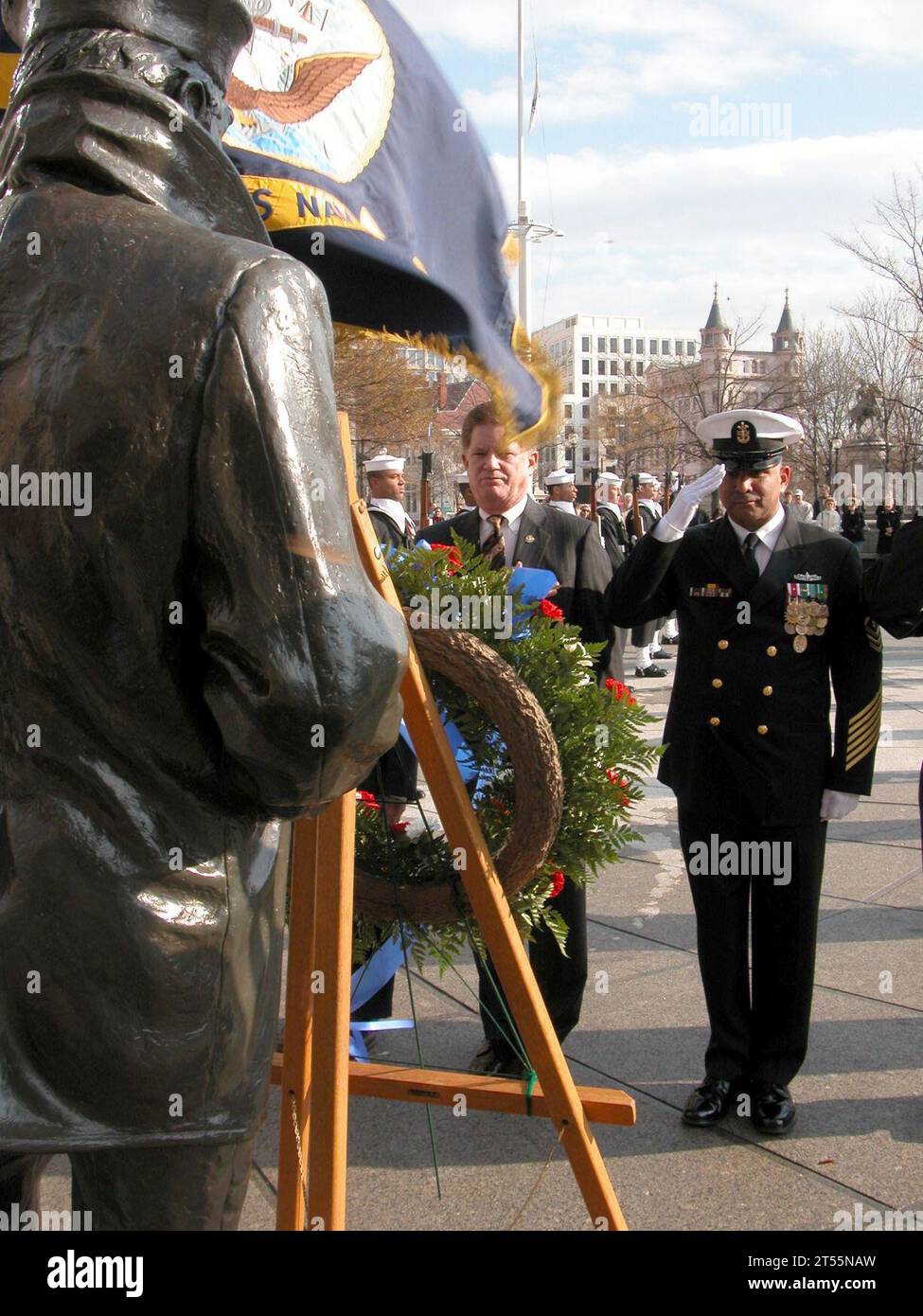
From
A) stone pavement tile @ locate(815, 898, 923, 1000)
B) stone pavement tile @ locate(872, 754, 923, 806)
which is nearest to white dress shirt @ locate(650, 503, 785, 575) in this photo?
stone pavement tile @ locate(815, 898, 923, 1000)

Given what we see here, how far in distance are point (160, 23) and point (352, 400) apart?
23501 millimetres

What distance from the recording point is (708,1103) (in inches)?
153

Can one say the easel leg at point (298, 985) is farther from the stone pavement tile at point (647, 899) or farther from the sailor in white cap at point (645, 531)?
the sailor in white cap at point (645, 531)

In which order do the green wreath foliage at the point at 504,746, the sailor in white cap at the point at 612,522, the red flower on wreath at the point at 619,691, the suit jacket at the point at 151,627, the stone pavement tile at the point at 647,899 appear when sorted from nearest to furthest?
the suit jacket at the point at 151,627
the green wreath foliage at the point at 504,746
the red flower on wreath at the point at 619,691
the stone pavement tile at the point at 647,899
the sailor in white cap at the point at 612,522

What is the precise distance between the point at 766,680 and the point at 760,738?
20cm

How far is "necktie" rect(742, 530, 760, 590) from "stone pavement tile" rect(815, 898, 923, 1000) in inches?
75.0

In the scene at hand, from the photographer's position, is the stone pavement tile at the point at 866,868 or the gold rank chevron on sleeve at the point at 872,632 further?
the stone pavement tile at the point at 866,868

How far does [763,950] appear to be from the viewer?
400cm

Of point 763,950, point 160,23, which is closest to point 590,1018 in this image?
point 763,950

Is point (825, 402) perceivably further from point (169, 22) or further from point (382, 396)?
point (169, 22)

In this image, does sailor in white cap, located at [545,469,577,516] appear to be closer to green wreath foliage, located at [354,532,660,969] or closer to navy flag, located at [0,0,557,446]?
navy flag, located at [0,0,557,446]

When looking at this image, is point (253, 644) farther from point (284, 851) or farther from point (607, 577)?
point (607, 577)

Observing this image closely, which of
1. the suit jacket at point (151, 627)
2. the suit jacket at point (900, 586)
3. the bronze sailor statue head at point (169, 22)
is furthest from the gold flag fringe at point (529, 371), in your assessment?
the suit jacket at point (900, 586)

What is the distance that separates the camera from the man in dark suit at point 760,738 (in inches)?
155
